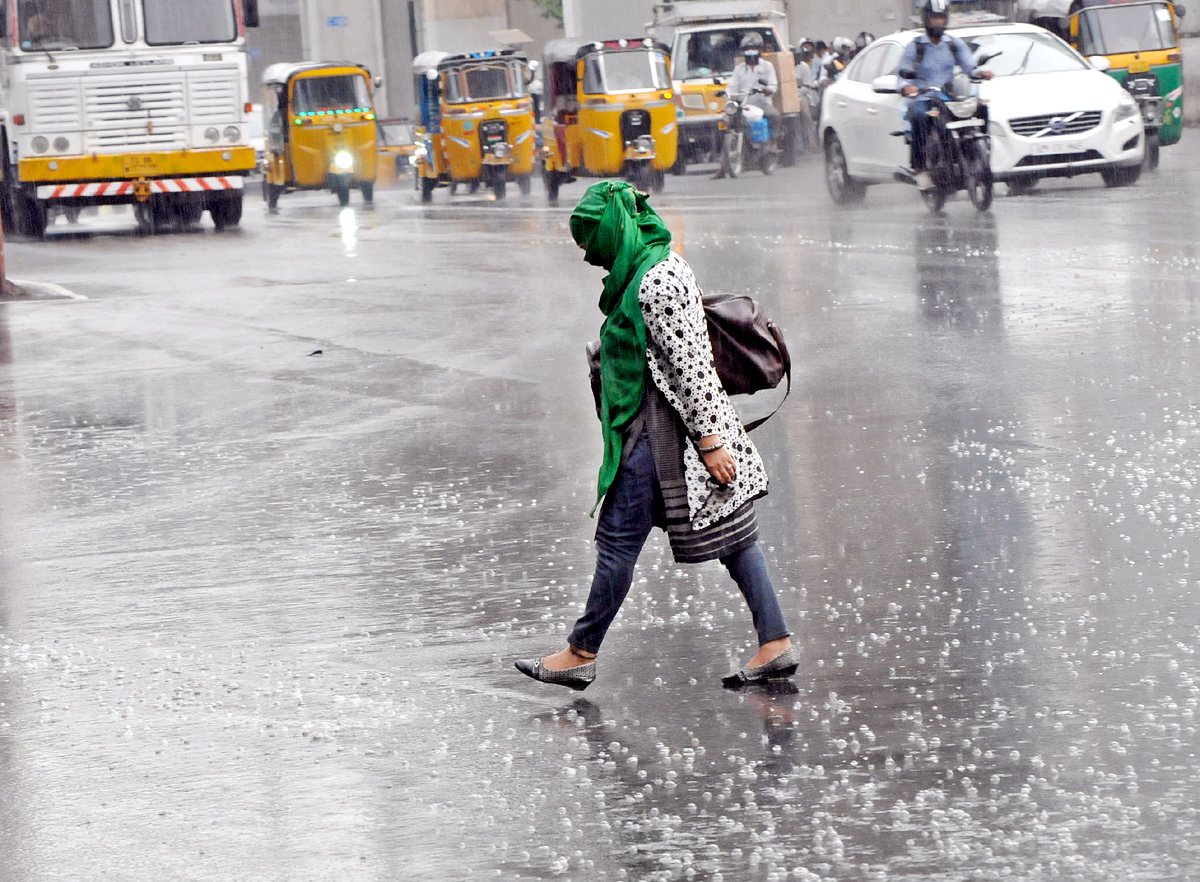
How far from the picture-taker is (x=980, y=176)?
1948cm

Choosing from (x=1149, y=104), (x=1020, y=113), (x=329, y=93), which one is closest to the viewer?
(x=1020, y=113)

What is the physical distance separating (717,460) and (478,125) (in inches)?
1160

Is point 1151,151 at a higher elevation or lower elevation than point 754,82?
lower

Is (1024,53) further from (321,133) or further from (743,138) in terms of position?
(321,133)

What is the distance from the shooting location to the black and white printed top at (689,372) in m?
5.30

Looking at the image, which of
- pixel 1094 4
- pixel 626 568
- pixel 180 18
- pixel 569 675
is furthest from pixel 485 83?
pixel 569 675

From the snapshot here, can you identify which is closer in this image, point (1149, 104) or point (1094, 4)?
point (1149, 104)

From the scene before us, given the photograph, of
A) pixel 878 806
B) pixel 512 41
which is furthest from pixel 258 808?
pixel 512 41

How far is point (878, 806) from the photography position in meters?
4.43

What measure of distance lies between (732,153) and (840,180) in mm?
10101

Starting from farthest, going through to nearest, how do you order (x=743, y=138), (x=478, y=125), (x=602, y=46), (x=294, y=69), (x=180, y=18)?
(x=294, y=69) < (x=478, y=125) < (x=743, y=138) < (x=602, y=46) < (x=180, y=18)

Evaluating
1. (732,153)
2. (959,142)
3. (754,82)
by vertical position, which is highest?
(754,82)

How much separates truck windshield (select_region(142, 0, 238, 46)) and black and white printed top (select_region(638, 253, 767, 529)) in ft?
70.3

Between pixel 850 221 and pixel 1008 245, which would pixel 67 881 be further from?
pixel 850 221
